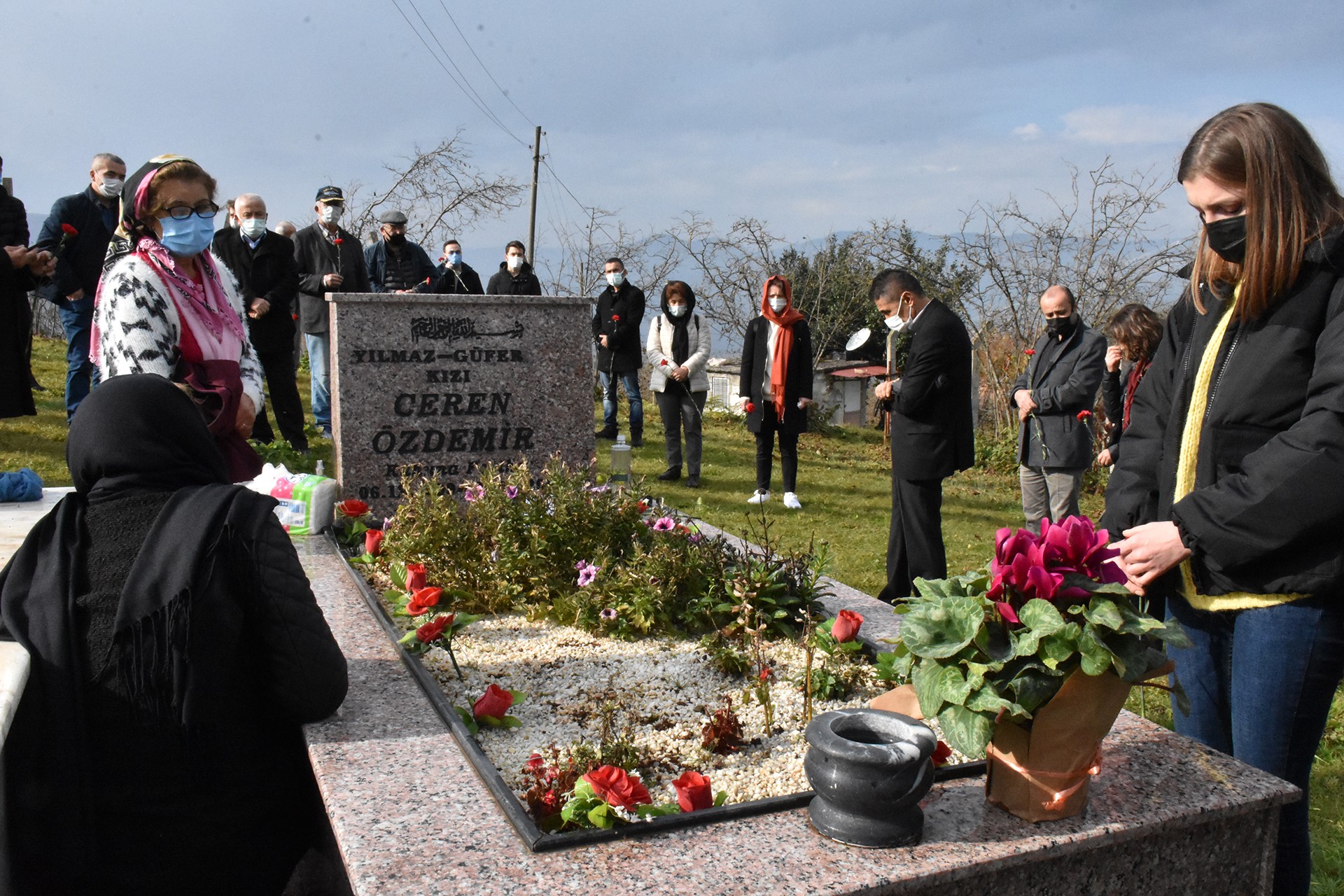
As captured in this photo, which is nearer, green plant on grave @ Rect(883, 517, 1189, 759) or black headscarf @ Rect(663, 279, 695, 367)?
green plant on grave @ Rect(883, 517, 1189, 759)

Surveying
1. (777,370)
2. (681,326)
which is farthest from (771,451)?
(681,326)

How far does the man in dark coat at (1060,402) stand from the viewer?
581cm

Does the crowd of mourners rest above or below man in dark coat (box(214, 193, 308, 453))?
below

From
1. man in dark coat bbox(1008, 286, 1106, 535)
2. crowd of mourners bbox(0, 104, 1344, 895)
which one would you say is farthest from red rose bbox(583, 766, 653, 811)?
man in dark coat bbox(1008, 286, 1106, 535)

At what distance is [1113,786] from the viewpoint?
212 cm

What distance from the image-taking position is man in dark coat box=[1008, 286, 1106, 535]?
229 inches

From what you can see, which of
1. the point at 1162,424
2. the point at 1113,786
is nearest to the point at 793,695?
the point at 1113,786

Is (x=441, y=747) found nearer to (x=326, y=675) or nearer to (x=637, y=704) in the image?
(x=326, y=675)

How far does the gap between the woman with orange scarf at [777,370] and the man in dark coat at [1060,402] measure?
183cm

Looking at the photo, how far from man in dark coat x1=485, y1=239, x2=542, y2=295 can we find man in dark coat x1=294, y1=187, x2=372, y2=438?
1660mm

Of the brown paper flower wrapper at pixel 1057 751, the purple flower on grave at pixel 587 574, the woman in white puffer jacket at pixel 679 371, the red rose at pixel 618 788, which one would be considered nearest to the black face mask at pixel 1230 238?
the brown paper flower wrapper at pixel 1057 751

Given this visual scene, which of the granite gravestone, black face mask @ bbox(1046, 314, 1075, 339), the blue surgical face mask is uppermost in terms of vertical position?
the blue surgical face mask

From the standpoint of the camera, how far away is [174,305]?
3.54 metres

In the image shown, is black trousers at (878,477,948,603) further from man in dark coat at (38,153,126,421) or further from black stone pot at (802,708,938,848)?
man in dark coat at (38,153,126,421)
